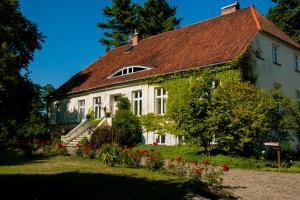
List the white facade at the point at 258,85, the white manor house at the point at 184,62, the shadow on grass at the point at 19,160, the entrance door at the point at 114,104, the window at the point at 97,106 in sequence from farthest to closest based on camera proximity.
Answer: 1. the window at the point at 97,106
2. the entrance door at the point at 114,104
3. the white facade at the point at 258,85
4. the white manor house at the point at 184,62
5. the shadow on grass at the point at 19,160

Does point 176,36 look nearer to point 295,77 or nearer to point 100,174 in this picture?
point 295,77

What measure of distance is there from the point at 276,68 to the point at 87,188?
683 inches

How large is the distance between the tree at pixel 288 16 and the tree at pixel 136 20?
12714 millimetres

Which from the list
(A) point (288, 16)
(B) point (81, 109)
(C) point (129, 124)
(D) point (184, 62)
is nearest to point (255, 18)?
(D) point (184, 62)

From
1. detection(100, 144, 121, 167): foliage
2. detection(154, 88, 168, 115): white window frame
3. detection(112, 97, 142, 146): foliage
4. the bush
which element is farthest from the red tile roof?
detection(100, 144, 121, 167): foliage

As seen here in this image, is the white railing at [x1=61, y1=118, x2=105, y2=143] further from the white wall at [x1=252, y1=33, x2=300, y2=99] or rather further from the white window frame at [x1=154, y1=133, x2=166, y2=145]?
the white wall at [x1=252, y1=33, x2=300, y2=99]

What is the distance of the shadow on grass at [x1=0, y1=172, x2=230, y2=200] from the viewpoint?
7.29m

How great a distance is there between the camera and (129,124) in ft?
75.5

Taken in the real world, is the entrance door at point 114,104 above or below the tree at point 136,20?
below

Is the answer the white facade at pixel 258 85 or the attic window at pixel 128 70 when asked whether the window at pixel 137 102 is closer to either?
the white facade at pixel 258 85

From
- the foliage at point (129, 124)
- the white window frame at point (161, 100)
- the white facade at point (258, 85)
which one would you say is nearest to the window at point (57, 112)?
the white facade at point (258, 85)

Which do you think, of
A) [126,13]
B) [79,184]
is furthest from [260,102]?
[126,13]

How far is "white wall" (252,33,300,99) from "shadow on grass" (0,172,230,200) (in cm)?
1325

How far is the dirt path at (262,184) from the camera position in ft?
28.6
